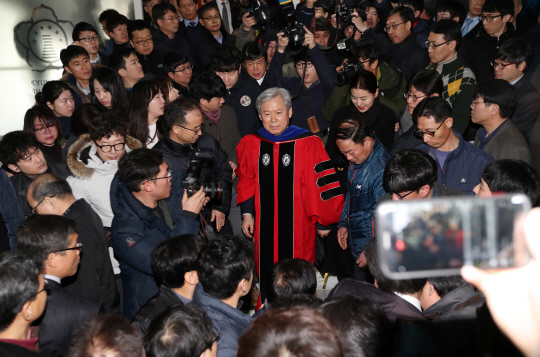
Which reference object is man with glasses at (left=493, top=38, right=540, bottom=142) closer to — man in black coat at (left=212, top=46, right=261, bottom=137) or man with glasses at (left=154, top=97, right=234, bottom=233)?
man in black coat at (left=212, top=46, right=261, bottom=137)

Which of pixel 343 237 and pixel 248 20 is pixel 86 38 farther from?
pixel 343 237

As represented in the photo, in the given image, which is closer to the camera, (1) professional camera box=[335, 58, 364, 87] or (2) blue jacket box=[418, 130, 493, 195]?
(2) blue jacket box=[418, 130, 493, 195]

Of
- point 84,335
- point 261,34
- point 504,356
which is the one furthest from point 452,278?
point 261,34

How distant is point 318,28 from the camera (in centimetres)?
587

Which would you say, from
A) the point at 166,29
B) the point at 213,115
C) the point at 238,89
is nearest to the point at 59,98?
the point at 213,115

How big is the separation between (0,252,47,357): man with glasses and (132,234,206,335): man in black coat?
0.60m

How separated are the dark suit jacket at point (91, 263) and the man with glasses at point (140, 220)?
0.31ft

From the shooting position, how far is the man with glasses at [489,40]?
5.18 m

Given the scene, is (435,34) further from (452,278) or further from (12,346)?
(12,346)

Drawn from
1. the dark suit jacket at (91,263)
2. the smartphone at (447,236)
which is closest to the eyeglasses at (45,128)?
the dark suit jacket at (91,263)

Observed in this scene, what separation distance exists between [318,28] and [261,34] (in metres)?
0.81

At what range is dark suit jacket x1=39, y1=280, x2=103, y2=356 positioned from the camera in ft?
7.06

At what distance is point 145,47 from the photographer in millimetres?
5867

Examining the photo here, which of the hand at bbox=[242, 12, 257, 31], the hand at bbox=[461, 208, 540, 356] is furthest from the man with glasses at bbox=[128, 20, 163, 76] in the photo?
the hand at bbox=[461, 208, 540, 356]
